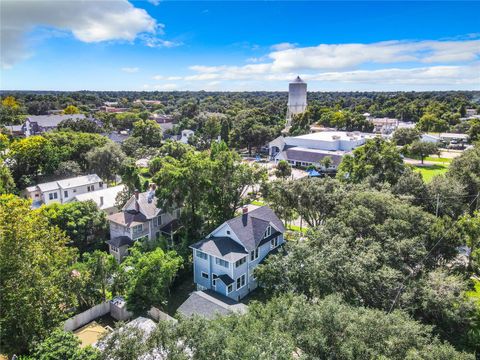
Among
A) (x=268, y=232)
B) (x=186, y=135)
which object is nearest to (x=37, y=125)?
(x=186, y=135)

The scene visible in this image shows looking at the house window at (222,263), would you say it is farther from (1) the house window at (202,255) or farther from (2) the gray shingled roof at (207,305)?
(2) the gray shingled roof at (207,305)

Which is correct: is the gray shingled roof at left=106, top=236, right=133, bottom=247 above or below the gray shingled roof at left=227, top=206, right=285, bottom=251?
below

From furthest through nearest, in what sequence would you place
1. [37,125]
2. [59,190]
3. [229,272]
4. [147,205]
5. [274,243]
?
[37,125] < [59,190] < [147,205] < [274,243] < [229,272]

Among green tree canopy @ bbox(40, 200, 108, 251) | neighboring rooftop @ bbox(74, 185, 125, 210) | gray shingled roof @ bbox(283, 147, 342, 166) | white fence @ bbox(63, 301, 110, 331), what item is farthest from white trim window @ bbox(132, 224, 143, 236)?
gray shingled roof @ bbox(283, 147, 342, 166)

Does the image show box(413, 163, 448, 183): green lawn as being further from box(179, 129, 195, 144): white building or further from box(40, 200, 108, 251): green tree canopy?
box(179, 129, 195, 144): white building

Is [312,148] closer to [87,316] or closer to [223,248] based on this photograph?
[223,248]
